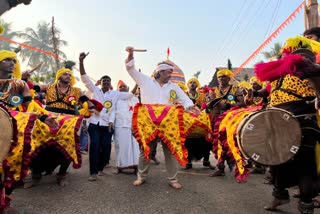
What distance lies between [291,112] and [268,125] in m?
0.36

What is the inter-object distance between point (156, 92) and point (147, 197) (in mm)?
1643

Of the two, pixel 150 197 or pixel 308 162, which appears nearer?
pixel 308 162

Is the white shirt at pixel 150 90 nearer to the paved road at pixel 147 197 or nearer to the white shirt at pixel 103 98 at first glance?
the white shirt at pixel 103 98

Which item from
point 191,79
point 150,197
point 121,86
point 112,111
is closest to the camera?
point 150,197

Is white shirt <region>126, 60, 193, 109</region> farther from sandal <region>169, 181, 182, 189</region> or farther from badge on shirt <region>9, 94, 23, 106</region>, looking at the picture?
badge on shirt <region>9, 94, 23, 106</region>

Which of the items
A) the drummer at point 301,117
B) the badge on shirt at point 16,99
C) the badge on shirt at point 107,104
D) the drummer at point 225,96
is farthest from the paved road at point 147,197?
the badge on shirt at point 107,104

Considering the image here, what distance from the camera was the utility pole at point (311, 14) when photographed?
7637mm

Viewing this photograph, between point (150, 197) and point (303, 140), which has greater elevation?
point (303, 140)

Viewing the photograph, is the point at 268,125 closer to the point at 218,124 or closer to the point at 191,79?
the point at 218,124

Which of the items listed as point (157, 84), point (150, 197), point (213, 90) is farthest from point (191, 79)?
point (150, 197)

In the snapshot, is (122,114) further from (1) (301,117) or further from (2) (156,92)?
(1) (301,117)

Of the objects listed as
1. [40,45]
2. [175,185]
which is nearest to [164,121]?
[175,185]

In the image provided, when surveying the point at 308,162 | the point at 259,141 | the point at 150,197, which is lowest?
the point at 150,197

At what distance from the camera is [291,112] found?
11.2 feet
